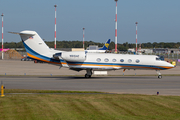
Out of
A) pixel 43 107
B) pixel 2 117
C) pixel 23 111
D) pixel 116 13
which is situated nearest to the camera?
pixel 2 117

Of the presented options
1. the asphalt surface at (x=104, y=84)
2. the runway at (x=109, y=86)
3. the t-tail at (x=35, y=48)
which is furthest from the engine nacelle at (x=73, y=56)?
the runway at (x=109, y=86)

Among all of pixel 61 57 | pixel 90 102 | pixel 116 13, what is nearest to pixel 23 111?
pixel 90 102

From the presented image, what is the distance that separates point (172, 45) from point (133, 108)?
183 metres

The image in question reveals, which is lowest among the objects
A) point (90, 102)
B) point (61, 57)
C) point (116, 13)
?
point (90, 102)

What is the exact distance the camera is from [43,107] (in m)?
12.7

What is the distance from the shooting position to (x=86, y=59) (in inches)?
1248

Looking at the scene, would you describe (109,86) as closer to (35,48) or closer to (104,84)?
(104,84)

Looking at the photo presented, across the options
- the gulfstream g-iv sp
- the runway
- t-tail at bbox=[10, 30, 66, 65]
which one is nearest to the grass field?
the runway

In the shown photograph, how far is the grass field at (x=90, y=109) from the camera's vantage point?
35.9 feet

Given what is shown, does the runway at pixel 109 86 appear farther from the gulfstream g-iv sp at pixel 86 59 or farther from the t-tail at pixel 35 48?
the t-tail at pixel 35 48

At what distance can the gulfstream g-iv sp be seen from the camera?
103 ft

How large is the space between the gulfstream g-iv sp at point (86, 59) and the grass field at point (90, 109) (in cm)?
1641

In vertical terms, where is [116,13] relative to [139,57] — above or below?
above

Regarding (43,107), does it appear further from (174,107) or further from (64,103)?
(174,107)
